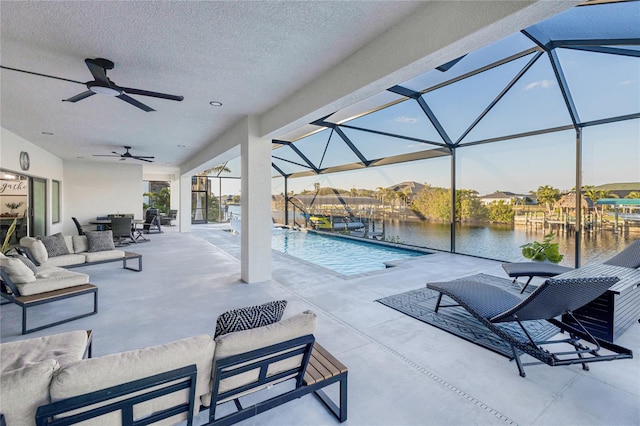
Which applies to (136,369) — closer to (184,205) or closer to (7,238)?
(7,238)

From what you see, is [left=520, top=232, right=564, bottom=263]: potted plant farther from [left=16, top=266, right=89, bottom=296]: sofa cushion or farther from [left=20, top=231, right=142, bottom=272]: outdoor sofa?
[left=20, top=231, right=142, bottom=272]: outdoor sofa

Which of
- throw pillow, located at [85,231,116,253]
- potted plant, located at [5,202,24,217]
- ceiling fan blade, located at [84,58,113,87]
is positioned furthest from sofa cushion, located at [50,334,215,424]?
potted plant, located at [5,202,24,217]

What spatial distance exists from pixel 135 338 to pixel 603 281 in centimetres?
444

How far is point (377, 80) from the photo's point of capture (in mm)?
2852

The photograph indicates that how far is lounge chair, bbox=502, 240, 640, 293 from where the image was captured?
3897 millimetres

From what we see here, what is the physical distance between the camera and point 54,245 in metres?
5.39

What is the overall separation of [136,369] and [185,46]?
293 cm

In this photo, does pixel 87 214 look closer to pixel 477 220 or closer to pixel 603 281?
pixel 477 220

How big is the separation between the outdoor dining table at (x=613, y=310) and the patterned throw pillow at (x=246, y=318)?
315cm

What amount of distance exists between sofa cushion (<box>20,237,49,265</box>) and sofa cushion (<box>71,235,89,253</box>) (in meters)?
0.98

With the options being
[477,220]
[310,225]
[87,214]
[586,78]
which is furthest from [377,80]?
[87,214]

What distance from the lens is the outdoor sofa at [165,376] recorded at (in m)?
1.23

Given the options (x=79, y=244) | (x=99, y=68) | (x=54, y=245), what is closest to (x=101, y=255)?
(x=54, y=245)

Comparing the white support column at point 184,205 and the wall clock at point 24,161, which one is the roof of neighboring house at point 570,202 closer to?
the wall clock at point 24,161
